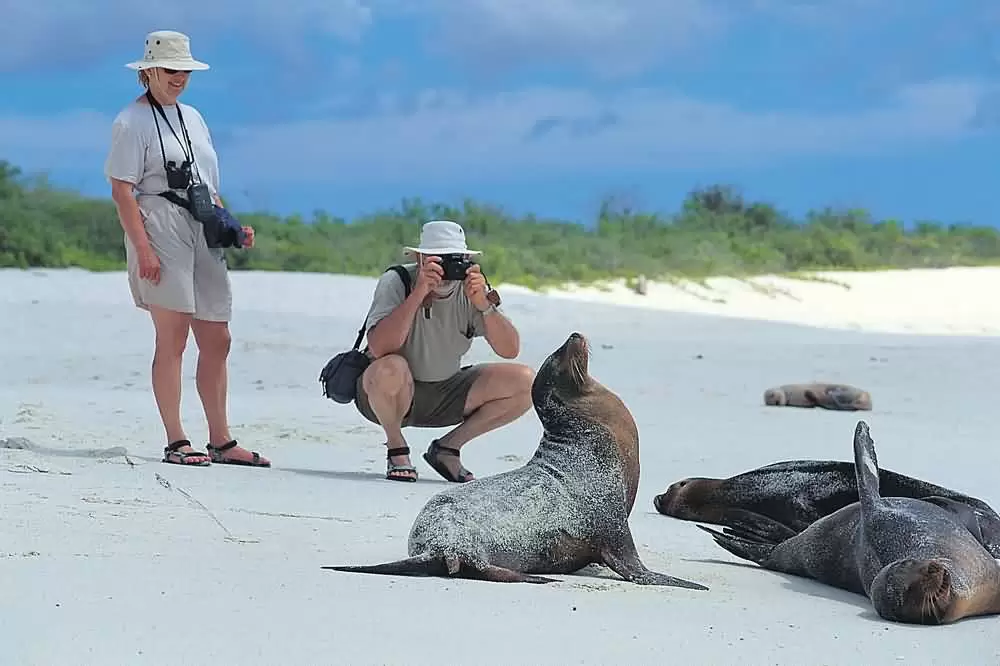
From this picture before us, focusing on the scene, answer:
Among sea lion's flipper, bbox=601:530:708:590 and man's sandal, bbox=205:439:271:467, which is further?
man's sandal, bbox=205:439:271:467

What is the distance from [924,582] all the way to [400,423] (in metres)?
3.29

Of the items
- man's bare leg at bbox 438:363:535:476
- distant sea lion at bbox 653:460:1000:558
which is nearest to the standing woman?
man's bare leg at bbox 438:363:535:476

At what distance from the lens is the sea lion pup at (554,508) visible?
4570 mm

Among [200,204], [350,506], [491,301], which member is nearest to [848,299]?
[491,301]

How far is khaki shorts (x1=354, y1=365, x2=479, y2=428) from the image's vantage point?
23.5 ft

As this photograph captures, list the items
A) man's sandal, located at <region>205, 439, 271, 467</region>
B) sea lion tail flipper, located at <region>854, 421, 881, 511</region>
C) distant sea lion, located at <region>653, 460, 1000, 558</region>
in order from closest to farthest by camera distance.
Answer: sea lion tail flipper, located at <region>854, 421, 881, 511</region> → distant sea lion, located at <region>653, 460, 1000, 558</region> → man's sandal, located at <region>205, 439, 271, 467</region>

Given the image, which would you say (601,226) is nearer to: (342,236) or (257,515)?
(342,236)

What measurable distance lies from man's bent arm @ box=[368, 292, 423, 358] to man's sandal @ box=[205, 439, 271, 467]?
865 mm

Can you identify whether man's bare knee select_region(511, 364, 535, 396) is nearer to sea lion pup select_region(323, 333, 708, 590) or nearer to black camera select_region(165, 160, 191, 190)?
black camera select_region(165, 160, 191, 190)

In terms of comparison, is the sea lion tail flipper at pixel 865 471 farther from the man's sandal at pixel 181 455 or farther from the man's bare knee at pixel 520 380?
the man's sandal at pixel 181 455

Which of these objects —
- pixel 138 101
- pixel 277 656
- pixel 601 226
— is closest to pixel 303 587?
pixel 277 656

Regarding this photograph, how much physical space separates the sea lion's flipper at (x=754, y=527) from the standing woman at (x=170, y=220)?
2.39m

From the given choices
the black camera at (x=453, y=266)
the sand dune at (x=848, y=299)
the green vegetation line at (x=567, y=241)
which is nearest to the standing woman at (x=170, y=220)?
the black camera at (x=453, y=266)

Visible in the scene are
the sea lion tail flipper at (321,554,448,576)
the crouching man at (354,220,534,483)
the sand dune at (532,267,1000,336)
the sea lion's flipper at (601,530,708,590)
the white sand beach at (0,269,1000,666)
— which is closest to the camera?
the white sand beach at (0,269,1000,666)
